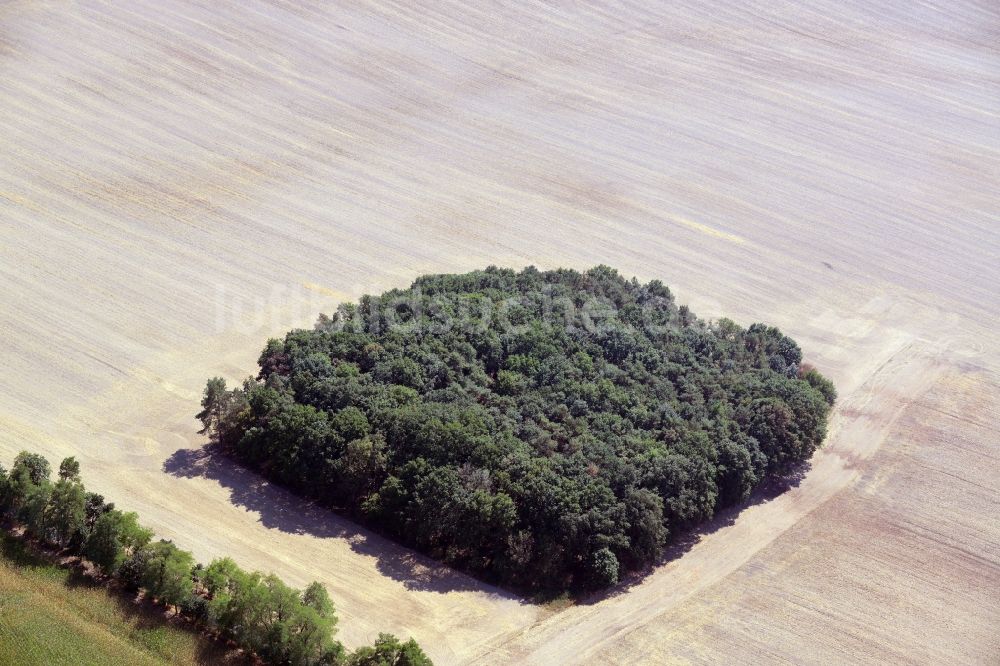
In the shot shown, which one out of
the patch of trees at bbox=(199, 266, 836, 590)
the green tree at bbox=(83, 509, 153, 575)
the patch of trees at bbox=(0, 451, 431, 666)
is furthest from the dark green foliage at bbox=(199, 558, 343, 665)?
the patch of trees at bbox=(199, 266, 836, 590)

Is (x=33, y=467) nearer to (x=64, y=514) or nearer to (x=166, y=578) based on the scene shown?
(x=64, y=514)

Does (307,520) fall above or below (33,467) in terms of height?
above

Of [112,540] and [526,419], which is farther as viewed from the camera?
[526,419]

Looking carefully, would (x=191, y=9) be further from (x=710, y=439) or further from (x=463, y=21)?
(x=710, y=439)

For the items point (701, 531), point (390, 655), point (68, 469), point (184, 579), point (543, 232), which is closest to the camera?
point (390, 655)

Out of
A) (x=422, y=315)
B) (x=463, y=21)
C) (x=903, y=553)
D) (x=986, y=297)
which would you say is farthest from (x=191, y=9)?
(x=903, y=553)

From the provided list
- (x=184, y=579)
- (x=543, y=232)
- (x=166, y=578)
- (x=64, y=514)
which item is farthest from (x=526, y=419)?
(x=543, y=232)

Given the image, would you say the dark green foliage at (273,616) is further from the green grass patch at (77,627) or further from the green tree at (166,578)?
the green grass patch at (77,627)

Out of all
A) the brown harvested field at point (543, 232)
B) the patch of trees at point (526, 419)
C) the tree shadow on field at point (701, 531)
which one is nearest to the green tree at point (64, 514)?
the brown harvested field at point (543, 232)
